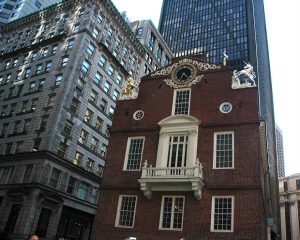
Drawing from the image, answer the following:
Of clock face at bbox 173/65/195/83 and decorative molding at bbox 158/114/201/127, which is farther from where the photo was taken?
clock face at bbox 173/65/195/83

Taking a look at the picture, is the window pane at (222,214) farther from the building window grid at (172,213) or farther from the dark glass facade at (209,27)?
the dark glass facade at (209,27)

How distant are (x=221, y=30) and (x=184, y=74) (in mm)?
128289

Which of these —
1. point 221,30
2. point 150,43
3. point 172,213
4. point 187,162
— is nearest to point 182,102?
point 187,162

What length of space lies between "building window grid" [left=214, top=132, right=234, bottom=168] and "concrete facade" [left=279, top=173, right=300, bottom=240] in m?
95.4

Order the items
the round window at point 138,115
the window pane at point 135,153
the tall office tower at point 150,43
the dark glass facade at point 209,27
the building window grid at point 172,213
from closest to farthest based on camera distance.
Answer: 1. the building window grid at point 172,213
2. the window pane at point 135,153
3. the round window at point 138,115
4. the tall office tower at point 150,43
5. the dark glass facade at point 209,27

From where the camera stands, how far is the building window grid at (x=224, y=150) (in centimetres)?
2472

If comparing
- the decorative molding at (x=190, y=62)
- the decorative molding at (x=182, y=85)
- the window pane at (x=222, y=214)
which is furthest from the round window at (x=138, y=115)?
the window pane at (x=222, y=214)

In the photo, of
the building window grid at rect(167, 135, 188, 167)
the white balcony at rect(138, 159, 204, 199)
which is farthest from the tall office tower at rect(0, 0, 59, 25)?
the white balcony at rect(138, 159, 204, 199)

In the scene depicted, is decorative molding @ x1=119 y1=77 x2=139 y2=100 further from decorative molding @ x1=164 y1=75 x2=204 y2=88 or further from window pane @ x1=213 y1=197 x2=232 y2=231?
window pane @ x1=213 y1=197 x2=232 y2=231

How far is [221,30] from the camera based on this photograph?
492 feet

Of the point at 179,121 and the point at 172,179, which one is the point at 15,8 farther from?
the point at 172,179

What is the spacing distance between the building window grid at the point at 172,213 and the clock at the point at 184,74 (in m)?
10.5

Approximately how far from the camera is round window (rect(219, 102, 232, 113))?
26595 millimetres

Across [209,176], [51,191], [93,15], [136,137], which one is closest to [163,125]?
[136,137]
